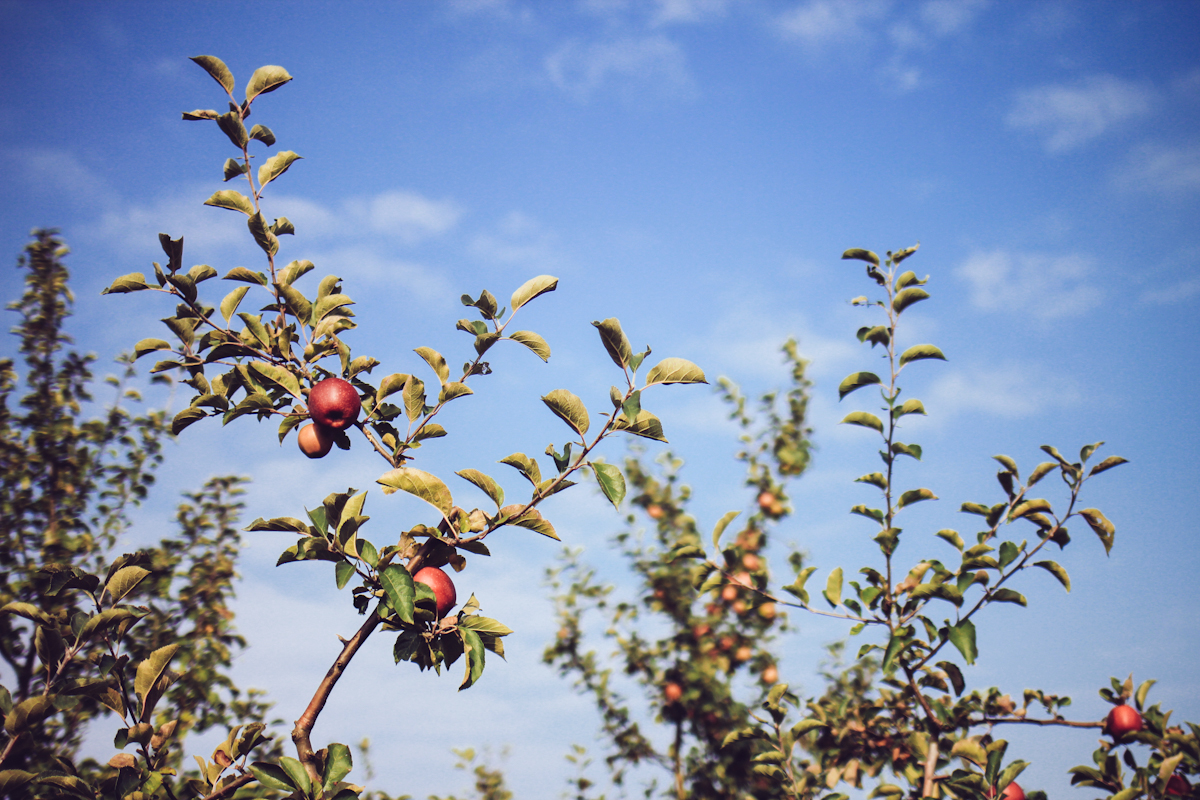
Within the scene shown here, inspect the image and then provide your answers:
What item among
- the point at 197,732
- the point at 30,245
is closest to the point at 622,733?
the point at 197,732

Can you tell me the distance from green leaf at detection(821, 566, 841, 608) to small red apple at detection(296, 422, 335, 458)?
280 centimetres

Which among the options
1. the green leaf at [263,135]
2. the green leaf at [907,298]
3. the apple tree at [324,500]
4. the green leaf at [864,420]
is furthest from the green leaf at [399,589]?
the green leaf at [907,298]

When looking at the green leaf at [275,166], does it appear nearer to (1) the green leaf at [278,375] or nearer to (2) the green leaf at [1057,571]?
(1) the green leaf at [278,375]

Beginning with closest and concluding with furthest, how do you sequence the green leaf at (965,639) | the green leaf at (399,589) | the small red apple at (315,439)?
the green leaf at (399,589)
the small red apple at (315,439)
the green leaf at (965,639)

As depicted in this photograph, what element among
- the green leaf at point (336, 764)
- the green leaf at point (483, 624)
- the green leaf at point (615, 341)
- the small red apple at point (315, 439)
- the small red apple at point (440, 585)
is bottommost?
the green leaf at point (336, 764)

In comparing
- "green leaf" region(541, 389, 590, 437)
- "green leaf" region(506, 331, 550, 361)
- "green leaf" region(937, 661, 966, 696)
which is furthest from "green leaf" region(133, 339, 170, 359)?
"green leaf" region(937, 661, 966, 696)

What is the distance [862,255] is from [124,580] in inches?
154

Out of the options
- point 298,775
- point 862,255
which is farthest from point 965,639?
point 298,775

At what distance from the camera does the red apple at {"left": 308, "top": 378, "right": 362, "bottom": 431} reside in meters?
2.40

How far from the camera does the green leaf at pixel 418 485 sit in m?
2.13

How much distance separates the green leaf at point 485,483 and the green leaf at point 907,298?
2.62 metres

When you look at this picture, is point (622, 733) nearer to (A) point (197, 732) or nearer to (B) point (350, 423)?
(A) point (197, 732)

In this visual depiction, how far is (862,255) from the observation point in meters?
3.74

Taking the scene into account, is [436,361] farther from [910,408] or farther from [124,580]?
[910,408]
